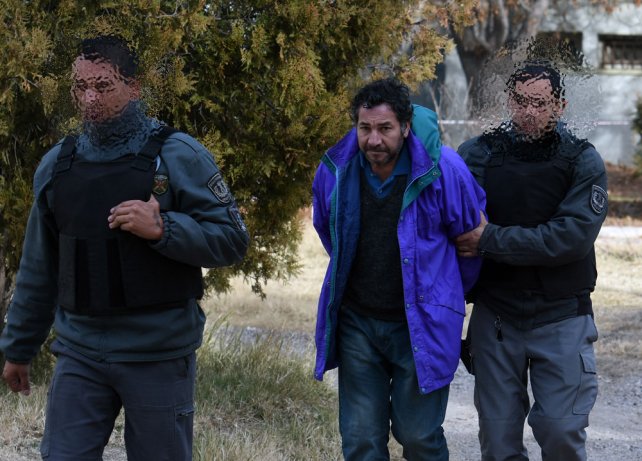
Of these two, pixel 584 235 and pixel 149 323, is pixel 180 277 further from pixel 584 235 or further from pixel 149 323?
pixel 584 235

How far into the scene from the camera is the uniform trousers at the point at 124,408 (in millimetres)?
3182

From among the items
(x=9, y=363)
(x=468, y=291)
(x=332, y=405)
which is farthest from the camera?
(x=332, y=405)

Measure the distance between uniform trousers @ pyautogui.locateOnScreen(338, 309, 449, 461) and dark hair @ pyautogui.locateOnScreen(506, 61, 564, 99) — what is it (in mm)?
1027

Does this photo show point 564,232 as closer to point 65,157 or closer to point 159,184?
point 159,184

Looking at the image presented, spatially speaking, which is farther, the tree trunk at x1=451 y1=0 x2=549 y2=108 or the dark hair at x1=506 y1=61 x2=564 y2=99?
the tree trunk at x1=451 y1=0 x2=549 y2=108

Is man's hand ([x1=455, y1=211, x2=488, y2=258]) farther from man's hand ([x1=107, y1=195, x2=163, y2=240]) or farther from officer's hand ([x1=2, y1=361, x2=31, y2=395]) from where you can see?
officer's hand ([x1=2, y1=361, x2=31, y2=395])

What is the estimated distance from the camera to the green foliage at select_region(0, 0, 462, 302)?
4844 millimetres

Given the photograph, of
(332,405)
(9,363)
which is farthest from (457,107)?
(9,363)

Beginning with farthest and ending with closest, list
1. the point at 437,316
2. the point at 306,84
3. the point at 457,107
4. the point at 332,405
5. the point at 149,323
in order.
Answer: the point at 457,107 → the point at 332,405 → the point at 306,84 → the point at 437,316 → the point at 149,323

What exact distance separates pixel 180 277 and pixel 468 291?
4.30ft

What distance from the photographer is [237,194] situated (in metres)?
5.55

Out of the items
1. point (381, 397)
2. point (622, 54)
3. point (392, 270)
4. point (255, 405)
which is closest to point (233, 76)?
point (255, 405)

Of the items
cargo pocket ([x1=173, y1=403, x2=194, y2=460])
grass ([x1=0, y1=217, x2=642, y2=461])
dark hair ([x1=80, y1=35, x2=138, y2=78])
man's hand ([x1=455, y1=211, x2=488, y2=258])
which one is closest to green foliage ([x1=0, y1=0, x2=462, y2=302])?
grass ([x1=0, y1=217, x2=642, y2=461])

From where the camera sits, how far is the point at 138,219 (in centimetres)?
302
